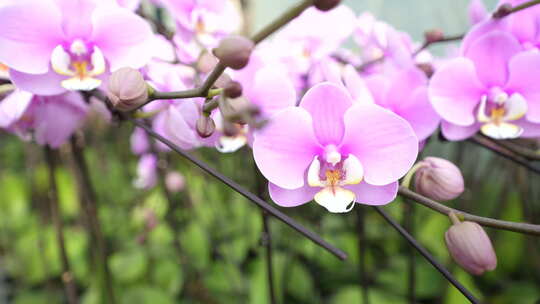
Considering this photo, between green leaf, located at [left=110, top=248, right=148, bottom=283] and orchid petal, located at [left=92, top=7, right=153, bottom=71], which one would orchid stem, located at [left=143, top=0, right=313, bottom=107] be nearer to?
orchid petal, located at [left=92, top=7, right=153, bottom=71]

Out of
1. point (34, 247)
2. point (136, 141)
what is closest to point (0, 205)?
point (34, 247)

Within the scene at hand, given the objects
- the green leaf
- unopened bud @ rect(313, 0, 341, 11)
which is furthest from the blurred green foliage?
unopened bud @ rect(313, 0, 341, 11)

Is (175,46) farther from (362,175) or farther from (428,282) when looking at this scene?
(428,282)

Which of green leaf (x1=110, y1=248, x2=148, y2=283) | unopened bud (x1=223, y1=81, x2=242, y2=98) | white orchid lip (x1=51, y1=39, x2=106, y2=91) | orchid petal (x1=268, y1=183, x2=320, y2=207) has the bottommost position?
green leaf (x1=110, y1=248, x2=148, y2=283)

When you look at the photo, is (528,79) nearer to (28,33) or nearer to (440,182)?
(440,182)

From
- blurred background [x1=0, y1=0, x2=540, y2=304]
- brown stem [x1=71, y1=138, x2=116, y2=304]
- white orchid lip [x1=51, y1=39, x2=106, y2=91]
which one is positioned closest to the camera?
white orchid lip [x1=51, y1=39, x2=106, y2=91]

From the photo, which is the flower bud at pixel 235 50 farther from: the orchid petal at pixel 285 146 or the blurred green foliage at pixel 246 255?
the blurred green foliage at pixel 246 255
